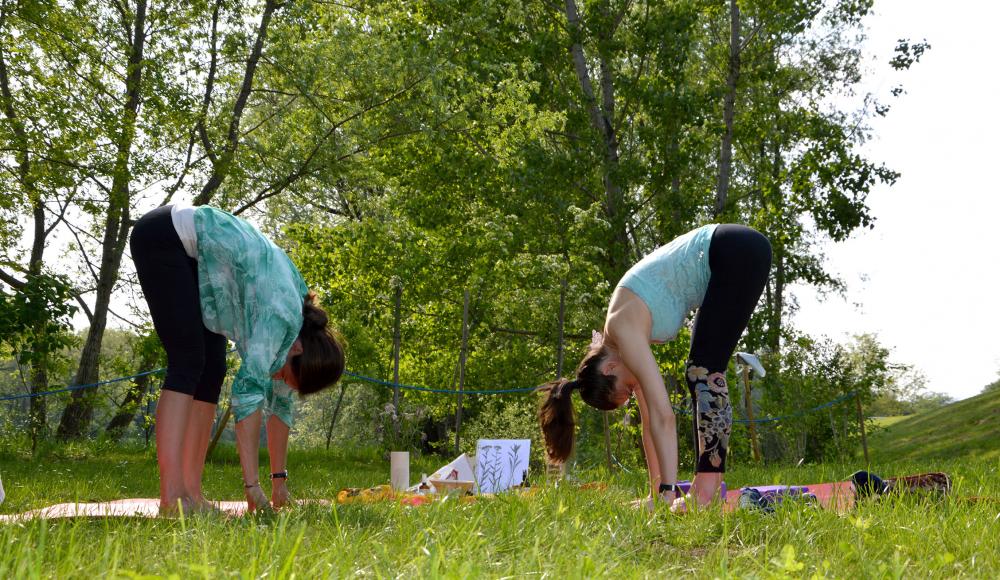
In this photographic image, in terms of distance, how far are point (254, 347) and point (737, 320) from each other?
74.9 inches

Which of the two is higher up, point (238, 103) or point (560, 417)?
point (238, 103)

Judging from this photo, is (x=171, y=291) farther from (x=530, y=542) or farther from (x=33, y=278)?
(x=33, y=278)

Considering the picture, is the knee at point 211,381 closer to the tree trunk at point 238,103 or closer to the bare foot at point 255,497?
the bare foot at point 255,497

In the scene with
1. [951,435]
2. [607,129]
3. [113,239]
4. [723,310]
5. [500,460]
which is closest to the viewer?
[723,310]

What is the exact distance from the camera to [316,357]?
3346 millimetres

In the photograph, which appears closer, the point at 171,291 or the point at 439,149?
the point at 171,291

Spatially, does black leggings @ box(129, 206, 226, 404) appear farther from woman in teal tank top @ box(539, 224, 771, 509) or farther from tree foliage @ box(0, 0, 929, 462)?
tree foliage @ box(0, 0, 929, 462)

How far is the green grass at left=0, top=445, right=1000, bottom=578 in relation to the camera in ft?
5.58

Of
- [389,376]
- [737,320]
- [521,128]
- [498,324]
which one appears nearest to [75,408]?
[389,376]

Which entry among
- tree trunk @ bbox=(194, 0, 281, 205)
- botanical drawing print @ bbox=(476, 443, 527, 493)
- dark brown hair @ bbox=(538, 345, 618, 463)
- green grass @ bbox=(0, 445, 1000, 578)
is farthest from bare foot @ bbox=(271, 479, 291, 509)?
tree trunk @ bbox=(194, 0, 281, 205)

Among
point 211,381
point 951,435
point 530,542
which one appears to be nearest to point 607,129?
point 211,381

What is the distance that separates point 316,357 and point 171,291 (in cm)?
60

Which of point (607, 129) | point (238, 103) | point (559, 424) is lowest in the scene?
point (559, 424)

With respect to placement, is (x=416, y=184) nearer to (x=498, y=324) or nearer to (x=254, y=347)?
(x=498, y=324)
